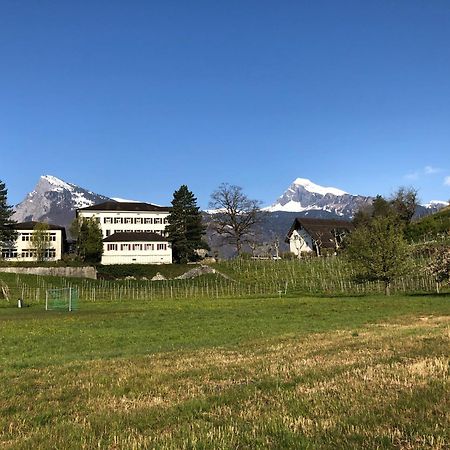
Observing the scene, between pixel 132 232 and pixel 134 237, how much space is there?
6.96 metres

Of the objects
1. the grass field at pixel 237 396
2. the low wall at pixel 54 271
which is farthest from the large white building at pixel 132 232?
the grass field at pixel 237 396

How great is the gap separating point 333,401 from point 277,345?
8.65m

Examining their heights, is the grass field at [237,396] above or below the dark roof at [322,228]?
below

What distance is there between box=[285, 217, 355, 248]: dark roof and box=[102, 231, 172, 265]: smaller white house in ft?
132

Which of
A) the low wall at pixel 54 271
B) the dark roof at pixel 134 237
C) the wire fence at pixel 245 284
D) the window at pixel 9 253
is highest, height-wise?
the dark roof at pixel 134 237

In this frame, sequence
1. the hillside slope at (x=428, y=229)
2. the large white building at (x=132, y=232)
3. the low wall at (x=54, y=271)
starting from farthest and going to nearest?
the large white building at (x=132, y=232) < the hillside slope at (x=428, y=229) < the low wall at (x=54, y=271)

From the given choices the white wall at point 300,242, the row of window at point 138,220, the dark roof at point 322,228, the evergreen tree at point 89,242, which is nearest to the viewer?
the evergreen tree at point 89,242

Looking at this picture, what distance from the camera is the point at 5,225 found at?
360ft

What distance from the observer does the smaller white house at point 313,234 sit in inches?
5024

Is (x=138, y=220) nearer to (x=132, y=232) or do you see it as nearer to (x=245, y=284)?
(x=132, y=232)

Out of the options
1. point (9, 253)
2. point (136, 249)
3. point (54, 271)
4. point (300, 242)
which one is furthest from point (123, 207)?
point (300, 242)

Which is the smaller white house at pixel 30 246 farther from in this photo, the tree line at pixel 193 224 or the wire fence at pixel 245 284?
the wire fence at pixel 245 284

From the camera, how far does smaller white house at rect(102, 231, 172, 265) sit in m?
111

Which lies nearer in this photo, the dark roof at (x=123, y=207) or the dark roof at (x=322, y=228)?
the dark roof at (x=123, y=207)
